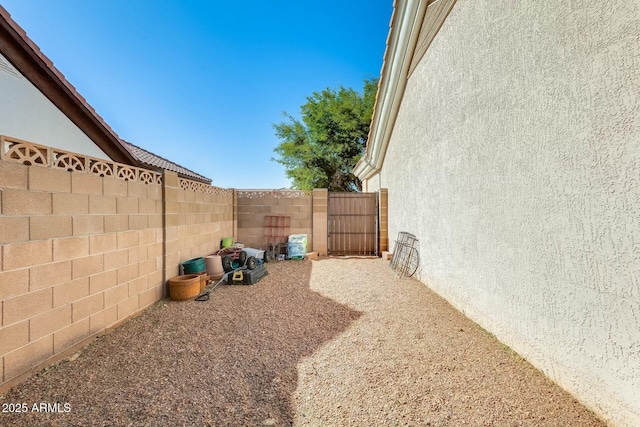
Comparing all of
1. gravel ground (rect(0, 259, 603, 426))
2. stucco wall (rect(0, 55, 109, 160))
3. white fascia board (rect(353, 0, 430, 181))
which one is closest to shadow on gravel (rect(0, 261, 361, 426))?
gravel ground (rect(0, 259, 603, 426))

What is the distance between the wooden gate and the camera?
8789mm

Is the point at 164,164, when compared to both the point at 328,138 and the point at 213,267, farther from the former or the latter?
the point at 328,138

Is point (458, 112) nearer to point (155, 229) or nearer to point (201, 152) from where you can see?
point (155, 229)

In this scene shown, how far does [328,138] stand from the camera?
18.8 meters

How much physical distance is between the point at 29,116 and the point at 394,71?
8183 mm

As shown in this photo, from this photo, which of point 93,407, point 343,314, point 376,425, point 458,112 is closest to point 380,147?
point 458,112

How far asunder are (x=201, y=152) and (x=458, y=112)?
496 inches

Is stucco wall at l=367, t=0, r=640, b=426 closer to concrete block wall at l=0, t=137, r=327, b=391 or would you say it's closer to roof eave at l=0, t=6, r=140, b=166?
concrete block wall at l=0, t=137, r=327, b=391

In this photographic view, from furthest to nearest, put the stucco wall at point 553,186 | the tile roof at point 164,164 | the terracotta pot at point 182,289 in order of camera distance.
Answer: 1. the tile roof at point 164,164
2. the terracotta pot at point 182,289
3. the stucco wall at point 553,186

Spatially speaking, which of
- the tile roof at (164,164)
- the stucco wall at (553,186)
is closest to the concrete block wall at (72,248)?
the stucco wall at (553,186)

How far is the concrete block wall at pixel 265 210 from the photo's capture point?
8438 mm

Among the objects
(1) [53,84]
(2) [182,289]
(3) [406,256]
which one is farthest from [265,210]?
(1) [53,84]

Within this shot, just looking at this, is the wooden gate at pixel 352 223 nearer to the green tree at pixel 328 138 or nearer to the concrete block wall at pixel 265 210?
the concrete block wall at pixel 265 210

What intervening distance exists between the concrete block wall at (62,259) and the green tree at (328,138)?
625 inches
